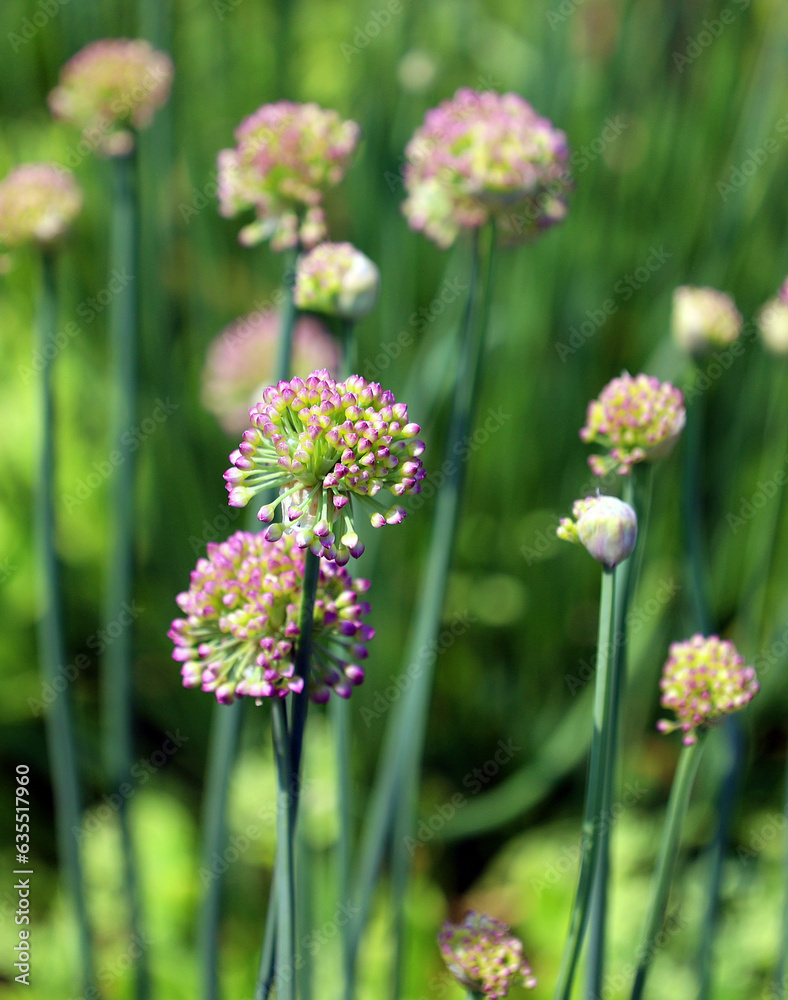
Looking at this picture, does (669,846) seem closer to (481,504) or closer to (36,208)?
(36,208)

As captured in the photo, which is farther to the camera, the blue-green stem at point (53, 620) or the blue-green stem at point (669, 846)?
the blue-green stem at point (53, 620)

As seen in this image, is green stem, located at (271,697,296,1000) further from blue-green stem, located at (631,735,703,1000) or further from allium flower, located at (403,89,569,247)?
allium flower, located at (403,89,569,247)

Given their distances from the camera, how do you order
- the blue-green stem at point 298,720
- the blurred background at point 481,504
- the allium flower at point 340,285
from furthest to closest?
1. the blurred background at point 481,504
2. the allium flower at point 340,285
3. the blue-green stem at point 298,720

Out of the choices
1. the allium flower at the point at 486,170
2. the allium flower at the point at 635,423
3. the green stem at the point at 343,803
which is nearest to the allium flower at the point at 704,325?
the allium flower at the point at 486,170

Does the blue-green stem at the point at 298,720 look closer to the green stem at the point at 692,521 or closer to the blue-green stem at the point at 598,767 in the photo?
the blue-green stem at the point at 598,767

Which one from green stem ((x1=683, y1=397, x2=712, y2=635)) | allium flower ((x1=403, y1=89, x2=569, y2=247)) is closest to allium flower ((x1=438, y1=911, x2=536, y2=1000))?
green stem ((x1=683, y1=397, x2=712, y2=635))

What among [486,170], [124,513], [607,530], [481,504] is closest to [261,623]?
[607,530]
